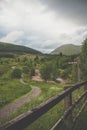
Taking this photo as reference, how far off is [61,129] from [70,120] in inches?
33.9

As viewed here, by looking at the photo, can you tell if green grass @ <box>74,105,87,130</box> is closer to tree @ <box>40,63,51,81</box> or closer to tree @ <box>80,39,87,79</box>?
tree @ <box>80,39,87,79</box>

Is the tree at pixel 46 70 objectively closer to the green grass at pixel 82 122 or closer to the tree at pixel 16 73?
→ the tree at pixel 16 73

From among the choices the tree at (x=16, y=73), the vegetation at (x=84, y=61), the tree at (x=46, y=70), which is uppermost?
the vegetation at (x=84, y=61)

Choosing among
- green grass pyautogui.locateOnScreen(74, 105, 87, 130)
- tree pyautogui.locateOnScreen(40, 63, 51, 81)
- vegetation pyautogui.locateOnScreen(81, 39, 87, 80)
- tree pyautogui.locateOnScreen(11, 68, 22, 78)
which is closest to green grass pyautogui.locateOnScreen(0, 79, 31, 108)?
vegetation pyautogui.locateOnScreen(81, 39, 87, 80)

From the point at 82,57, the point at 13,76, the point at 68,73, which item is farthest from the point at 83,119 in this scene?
the point at 13,76

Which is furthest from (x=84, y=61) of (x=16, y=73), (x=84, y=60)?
(x=16, y=73)

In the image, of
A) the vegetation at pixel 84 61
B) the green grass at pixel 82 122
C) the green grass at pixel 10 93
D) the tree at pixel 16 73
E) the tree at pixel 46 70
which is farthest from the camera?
the tree at pixel 16 73

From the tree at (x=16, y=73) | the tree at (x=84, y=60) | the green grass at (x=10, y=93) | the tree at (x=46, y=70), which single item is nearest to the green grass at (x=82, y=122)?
the green grass at (x=10, y=93)

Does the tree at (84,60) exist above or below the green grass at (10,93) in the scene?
above

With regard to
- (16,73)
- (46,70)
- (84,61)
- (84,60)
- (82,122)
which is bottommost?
(16,73)

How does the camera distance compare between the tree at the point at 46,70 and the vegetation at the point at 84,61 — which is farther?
the tree at the point at 46,70

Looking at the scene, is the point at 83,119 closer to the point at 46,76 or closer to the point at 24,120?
the point at 24,120

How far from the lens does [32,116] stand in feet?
13.4

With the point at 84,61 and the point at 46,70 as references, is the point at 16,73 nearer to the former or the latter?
the point at 46,70
